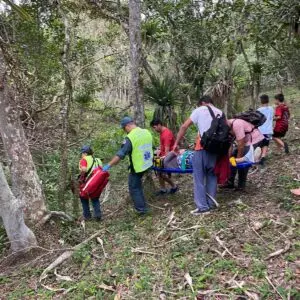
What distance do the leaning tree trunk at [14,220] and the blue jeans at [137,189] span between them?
1.63 meters

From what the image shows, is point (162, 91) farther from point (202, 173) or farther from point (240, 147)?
point (202, 173)

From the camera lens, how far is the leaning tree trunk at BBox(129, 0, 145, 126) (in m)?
6.86

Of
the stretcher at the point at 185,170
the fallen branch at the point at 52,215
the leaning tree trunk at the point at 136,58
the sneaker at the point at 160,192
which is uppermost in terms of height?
the leaning tree trunk at the point at 136,58

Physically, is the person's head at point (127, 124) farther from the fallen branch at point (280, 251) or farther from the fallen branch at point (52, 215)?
the fallen branch at point (280, 251)

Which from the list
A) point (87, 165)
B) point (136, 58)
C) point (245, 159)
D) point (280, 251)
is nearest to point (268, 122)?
point (245, 159)

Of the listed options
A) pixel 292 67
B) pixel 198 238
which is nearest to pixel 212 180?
pixel 198 238

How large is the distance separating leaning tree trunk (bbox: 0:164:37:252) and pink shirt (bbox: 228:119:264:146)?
309 cm

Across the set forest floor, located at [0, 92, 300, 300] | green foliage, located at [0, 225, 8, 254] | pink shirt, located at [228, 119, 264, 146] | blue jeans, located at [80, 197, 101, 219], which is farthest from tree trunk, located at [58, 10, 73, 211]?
pink shirt, located at [228, 119, 264, 146]

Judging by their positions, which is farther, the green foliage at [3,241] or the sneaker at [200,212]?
the sneaker at [200,212]

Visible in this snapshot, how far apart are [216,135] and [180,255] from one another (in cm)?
169

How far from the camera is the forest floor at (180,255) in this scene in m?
4.14

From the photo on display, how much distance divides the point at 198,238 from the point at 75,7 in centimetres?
798

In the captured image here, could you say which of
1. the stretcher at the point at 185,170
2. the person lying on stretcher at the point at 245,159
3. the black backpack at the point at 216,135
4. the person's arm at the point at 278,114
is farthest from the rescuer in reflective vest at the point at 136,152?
the person's arm at the point at 278,114

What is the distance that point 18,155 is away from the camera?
5691mm
